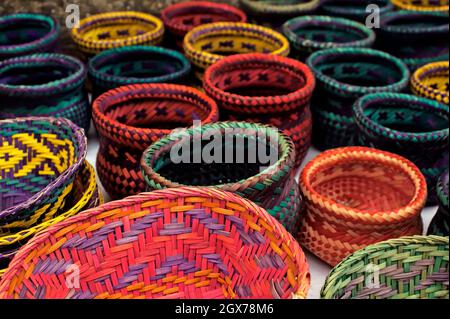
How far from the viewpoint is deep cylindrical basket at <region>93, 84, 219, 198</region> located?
1544mm

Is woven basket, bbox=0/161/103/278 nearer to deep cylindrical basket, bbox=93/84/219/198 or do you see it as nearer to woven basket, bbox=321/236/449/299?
deep cylindrical basket, bbox=93/84/219/198

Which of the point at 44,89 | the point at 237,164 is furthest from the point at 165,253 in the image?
the point at 44,89

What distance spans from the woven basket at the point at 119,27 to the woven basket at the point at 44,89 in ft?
0.69

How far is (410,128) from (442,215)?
530 millimetres

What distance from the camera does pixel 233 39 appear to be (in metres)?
2.39

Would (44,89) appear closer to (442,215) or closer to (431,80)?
(442,215)

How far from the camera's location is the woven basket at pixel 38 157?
130 centimetres

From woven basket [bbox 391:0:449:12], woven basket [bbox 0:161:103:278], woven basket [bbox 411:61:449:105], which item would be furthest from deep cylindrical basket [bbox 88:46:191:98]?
woven basket [bbox 391:0:449:12]

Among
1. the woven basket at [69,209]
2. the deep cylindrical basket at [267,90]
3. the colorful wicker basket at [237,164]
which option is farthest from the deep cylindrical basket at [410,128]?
the woven basket at [69,209]

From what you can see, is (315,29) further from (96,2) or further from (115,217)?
(115,217)

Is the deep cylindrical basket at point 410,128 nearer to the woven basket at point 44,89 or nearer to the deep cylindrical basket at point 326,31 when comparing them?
the deep cylindrical basket at point 326,31

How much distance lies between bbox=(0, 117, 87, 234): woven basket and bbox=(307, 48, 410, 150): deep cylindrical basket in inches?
37.5

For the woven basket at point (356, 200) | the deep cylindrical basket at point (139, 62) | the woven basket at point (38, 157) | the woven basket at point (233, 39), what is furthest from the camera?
the woven basket at point (233, 39)

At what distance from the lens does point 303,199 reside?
61.1 inches
